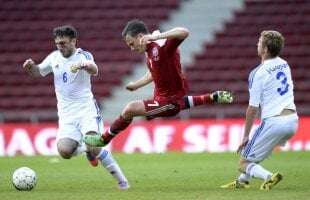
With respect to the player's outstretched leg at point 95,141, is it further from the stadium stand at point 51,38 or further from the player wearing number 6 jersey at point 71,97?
the stadium stand at point 51,38

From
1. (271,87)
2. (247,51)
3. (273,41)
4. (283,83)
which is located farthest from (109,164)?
(247,51)

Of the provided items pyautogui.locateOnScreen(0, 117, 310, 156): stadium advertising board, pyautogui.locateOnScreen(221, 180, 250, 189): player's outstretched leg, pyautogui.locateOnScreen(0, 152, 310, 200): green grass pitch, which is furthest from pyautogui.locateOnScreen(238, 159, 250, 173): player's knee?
pyautogui.locateOnScreen(0, 117, 310, 156): stadium advertising board

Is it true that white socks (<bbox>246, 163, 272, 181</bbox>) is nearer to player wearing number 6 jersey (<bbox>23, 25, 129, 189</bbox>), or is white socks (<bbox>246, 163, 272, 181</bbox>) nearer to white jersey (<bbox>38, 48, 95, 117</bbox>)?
player wearing number 6 jersey (<bbox>23, 25, 129, 189</bbox>)

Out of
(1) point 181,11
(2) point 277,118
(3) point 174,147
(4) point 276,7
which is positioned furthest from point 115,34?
(2) point 277,118

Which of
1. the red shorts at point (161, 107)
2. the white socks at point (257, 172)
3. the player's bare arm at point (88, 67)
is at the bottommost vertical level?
the white socks at point (257, 172)

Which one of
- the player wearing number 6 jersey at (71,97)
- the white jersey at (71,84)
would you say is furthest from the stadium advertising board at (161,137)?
the white jersey at (71,84)

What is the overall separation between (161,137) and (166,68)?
9780 millimetres

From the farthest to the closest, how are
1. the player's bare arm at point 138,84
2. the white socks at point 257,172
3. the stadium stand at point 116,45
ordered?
the stadium stand at point 116,45, the player's bare arm at point 138,84, the white socks at point 257,172

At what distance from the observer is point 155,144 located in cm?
1988

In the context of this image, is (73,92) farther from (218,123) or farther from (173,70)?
(218,123)

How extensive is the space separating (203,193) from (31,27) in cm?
1706

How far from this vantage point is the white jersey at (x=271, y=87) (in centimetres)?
971

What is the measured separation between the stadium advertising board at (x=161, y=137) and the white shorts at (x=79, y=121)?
887cm

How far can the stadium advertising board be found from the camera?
64.0 feet
